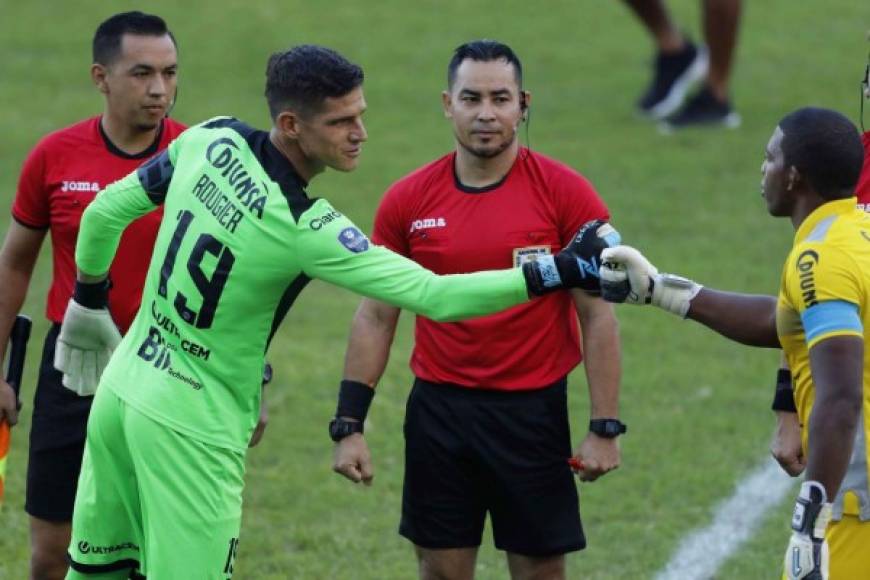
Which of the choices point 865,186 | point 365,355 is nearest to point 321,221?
point 365,355

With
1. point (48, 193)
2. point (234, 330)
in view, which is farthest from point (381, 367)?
point (48, 193)

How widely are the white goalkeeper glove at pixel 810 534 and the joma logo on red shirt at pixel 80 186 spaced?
3.38 m

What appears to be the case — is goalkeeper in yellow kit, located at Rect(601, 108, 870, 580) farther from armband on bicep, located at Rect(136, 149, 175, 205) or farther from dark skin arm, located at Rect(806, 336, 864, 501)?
armband on bicep, located at Rect(136, 149, 175, 205)

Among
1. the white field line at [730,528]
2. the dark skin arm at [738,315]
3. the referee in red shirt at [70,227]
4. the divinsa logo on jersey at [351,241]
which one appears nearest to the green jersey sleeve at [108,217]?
the referee in red shirt at [70,227]

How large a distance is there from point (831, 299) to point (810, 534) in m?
0.76

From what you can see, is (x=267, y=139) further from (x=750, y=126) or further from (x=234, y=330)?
(x=750, y=126)

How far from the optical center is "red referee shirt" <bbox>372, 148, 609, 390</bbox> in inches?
266

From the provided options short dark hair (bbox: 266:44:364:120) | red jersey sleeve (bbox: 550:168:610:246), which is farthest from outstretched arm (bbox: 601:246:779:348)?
short dark hair (bbox: 266:44:364:120)

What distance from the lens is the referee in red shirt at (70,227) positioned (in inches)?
281

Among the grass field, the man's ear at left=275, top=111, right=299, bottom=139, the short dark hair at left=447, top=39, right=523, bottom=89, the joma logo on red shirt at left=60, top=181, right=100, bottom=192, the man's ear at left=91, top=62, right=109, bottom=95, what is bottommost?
the grass field

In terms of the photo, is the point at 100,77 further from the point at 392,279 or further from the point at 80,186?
the point at 392,279

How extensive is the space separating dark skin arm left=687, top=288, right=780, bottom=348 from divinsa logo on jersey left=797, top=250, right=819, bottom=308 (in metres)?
0.59

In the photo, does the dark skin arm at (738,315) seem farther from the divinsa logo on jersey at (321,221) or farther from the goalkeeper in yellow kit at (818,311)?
the divinsa logo on jersey at (321,221)

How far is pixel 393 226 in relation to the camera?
22.8 feet
